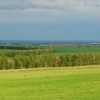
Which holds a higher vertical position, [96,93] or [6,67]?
[96,93]

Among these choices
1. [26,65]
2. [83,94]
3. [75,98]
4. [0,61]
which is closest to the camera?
[75,98]

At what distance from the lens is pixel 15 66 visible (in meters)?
69.3

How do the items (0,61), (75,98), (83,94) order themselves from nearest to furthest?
(75,98), (83,94), (0,61)

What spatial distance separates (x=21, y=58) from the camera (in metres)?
72.0

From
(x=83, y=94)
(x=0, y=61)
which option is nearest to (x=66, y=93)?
(x=83, y=94)

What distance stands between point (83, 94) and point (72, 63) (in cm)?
5981

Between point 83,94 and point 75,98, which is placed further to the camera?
point 83,94

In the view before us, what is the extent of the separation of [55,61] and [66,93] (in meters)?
55.9

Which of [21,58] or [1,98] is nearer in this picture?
[1,98]

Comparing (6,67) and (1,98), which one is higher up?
(1,98)

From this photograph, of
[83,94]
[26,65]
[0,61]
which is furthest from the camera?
[26,65]

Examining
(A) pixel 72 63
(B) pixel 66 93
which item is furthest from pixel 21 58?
(B) pixel 66 93

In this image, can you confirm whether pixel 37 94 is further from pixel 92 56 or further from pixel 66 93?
pixel 92 56

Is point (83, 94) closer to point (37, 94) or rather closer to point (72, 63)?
point (37, 94)
